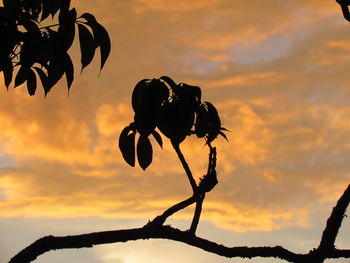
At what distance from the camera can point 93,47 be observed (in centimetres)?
292

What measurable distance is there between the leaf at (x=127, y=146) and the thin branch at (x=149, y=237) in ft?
1.22

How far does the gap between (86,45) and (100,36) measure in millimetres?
95

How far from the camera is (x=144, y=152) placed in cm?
299

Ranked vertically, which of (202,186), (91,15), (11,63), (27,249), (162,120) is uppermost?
(91,15)

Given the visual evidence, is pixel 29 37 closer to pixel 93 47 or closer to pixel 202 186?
pixel 93 47

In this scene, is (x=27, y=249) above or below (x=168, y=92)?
below

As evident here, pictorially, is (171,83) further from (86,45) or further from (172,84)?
(86,45)

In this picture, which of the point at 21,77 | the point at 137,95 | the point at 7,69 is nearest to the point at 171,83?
the point at 137,95

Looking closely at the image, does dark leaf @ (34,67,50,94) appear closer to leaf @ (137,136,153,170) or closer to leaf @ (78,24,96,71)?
leaf @ (78,24,96,71)

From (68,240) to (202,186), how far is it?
0.67 metres

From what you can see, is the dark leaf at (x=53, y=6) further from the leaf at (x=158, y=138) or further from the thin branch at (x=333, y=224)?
the thin branch at (x=333, y=224)

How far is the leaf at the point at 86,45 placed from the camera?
285 centimetres

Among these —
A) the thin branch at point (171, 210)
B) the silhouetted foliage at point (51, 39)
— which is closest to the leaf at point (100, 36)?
the silhouetted foliage at point (51, 39)

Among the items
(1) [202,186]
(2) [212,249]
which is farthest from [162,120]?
(2) [212,249]
